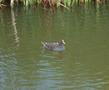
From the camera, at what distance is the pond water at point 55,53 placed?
13477mm

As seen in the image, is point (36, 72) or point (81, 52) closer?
point (36, 72)

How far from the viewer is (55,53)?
16844 mm

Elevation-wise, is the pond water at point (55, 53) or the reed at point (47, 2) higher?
the reed at point (47, 2)

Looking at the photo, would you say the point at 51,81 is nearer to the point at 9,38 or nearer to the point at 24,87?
the point at 24,87

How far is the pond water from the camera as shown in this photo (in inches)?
531

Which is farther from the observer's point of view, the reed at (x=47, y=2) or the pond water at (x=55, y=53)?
the reed at (x=47, y=2)

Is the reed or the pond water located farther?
the reed

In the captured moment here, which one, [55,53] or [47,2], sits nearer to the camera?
[55,53]

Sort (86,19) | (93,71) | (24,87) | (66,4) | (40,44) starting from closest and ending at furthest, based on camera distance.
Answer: (24,87), (93,71), (40,44), (86,19), (66,4)

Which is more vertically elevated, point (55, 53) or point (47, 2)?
point (47, 2)

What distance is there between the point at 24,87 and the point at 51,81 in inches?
35.8

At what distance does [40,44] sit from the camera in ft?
59.5

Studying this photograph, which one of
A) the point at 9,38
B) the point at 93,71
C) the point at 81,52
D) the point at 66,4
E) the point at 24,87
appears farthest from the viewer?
the point at 66,4

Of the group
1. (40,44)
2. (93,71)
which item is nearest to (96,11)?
(40,44)
